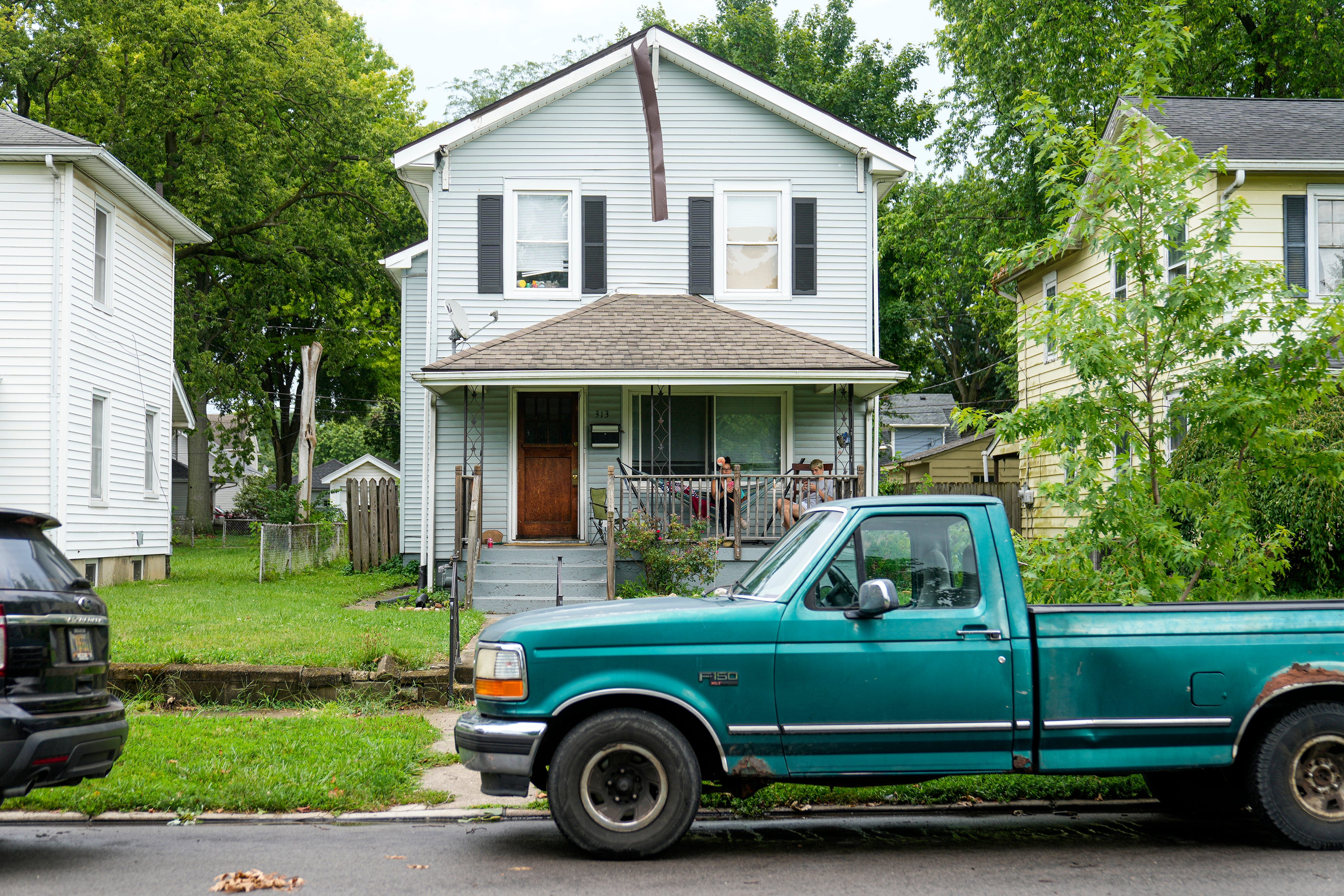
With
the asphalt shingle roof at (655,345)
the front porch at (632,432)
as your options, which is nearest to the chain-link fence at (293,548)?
the front porch at (632,432)

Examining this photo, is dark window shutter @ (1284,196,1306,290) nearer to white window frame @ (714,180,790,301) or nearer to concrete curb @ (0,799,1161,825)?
white window frame @ (714,180,790,301)

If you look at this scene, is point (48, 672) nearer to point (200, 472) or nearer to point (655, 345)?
point (655, 345)

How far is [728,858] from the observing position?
5840 millimetres

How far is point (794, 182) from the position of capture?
1766cm

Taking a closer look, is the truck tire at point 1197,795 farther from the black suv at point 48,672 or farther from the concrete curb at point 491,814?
the black suv at point 48,672

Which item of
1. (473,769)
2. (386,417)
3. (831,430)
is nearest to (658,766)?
(473,769)

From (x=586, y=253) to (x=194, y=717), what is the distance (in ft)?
34.3

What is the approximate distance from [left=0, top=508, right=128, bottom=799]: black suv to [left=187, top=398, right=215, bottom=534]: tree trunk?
2963 centimetres

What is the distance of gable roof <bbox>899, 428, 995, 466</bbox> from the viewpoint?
3506cm

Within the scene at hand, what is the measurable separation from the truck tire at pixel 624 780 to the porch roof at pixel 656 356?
9.59 metres

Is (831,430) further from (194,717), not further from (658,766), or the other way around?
(658,766)

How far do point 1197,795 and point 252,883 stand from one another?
5269 mm

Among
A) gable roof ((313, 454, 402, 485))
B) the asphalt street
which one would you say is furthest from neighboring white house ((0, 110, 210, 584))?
gable roof ((313, 454, 402, 485))

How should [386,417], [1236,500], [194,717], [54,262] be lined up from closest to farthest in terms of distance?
[1236,500]
[194,717]
[54,262]
[386,417]
